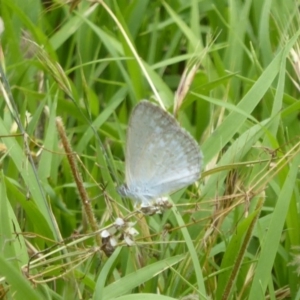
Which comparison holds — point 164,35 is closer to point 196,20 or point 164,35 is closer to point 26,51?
point 196,20

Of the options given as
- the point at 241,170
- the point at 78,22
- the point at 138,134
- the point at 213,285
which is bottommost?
the point at 213,285

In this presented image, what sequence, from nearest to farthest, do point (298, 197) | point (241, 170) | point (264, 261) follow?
1. point (264, 261)
2. point (241, 170)
3. point (298, 197)

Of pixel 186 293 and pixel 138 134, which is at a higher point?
pixel 138 134

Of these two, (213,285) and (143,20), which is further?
(143,20)

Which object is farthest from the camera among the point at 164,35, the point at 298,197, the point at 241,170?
the point at 164,35

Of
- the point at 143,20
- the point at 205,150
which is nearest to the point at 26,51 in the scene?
the point at 143,20

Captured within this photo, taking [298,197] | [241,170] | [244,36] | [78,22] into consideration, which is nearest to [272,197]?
[298,197]
